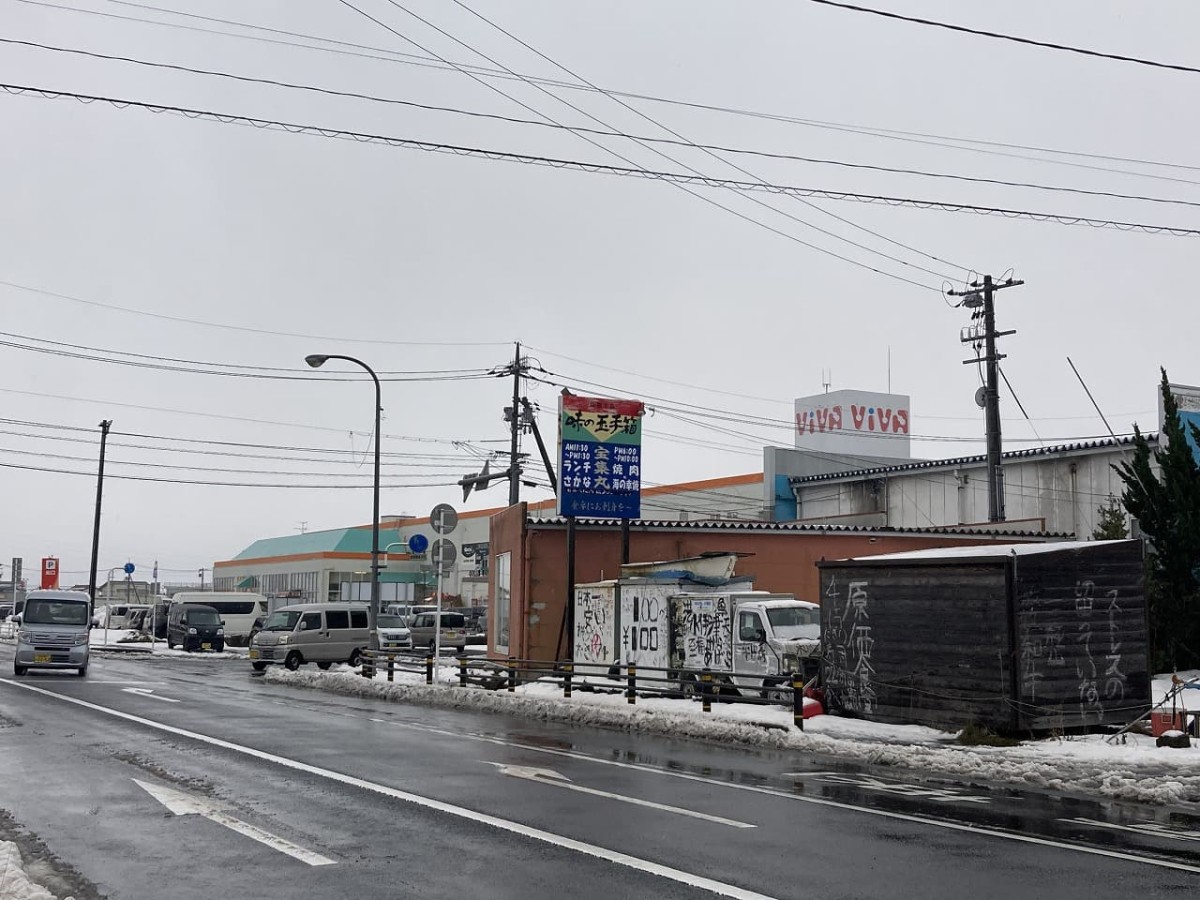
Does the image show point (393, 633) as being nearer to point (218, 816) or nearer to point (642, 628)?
point (642, 628)

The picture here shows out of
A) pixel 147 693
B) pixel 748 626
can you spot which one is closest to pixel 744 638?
pixel 748 626

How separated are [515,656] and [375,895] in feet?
70.9

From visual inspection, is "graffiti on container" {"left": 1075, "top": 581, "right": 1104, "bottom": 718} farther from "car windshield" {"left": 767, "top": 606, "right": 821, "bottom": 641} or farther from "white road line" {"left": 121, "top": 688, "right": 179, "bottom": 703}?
"white road line" {"left": 121, "top": 688, "right": 179, "bottom": 703}

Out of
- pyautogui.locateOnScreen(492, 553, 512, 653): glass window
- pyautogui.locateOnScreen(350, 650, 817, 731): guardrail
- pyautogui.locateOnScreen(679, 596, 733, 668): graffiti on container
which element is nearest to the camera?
pyautogui.locateOnScreen(350, 650, 817, 731): guardrail

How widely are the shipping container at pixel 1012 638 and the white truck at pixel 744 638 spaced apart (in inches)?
110

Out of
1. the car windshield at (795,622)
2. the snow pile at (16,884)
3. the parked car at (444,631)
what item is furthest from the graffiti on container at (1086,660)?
the parked car at (444,631)

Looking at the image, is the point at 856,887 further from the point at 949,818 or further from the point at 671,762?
the point at 671,762

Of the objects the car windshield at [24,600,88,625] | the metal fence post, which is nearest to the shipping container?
the metal fence post

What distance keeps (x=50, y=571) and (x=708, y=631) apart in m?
48.9

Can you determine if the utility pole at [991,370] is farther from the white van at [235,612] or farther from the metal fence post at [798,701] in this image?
the white van at [235,612]

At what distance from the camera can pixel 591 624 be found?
25.7 metres

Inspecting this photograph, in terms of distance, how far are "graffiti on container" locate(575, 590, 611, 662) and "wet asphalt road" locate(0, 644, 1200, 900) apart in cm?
879

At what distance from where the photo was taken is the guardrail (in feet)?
61.6

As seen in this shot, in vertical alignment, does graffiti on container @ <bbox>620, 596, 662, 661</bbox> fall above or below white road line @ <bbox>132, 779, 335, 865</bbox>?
above
